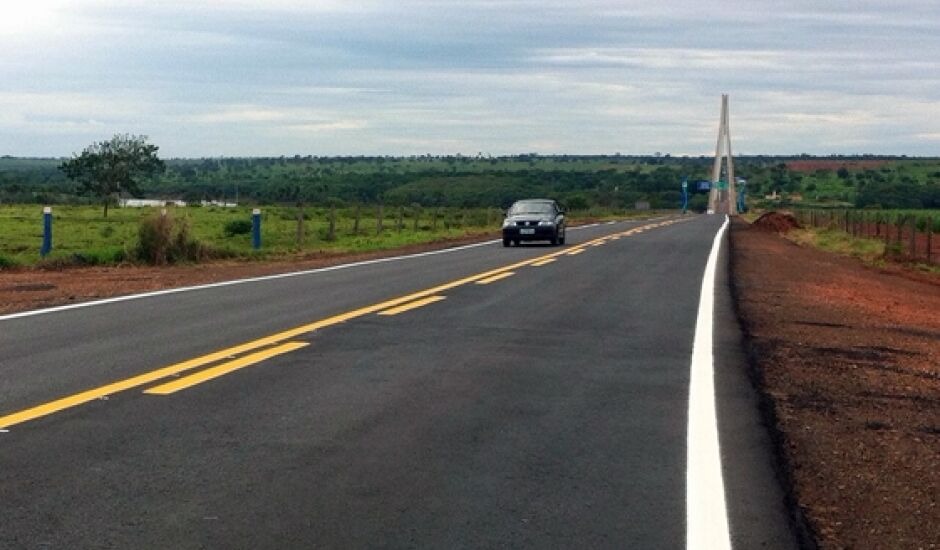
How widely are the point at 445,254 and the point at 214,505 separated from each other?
2559 centimetres

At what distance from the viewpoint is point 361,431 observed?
772cm

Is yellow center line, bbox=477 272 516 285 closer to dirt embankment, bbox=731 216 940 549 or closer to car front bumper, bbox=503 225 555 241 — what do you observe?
dirt embankment, bbox=731 216 940 549

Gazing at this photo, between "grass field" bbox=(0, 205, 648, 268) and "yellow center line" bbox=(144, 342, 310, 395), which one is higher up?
"grass field" bbox=(0, 205, 648, 268)

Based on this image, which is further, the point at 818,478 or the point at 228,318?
the point at 228,318

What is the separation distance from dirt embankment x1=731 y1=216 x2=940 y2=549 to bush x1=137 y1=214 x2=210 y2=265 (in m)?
12.2

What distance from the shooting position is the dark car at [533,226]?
36594 mm

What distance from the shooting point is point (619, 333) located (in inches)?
530

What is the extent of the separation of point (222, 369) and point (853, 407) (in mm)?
5026

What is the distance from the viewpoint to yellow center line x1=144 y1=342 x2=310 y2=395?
9.04 metres

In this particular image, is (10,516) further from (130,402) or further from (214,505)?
(130,402)

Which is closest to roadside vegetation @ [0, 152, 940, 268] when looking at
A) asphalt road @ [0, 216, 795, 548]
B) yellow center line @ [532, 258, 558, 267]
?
yellow center line @ [532, 258, 558, 267]

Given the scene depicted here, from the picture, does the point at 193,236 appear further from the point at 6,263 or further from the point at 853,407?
the point at 853,407

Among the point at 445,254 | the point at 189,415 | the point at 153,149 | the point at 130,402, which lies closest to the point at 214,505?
the point at 189,415

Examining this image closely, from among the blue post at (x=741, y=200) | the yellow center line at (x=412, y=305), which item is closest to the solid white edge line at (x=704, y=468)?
the yellow center line at (x=412, y=305)
